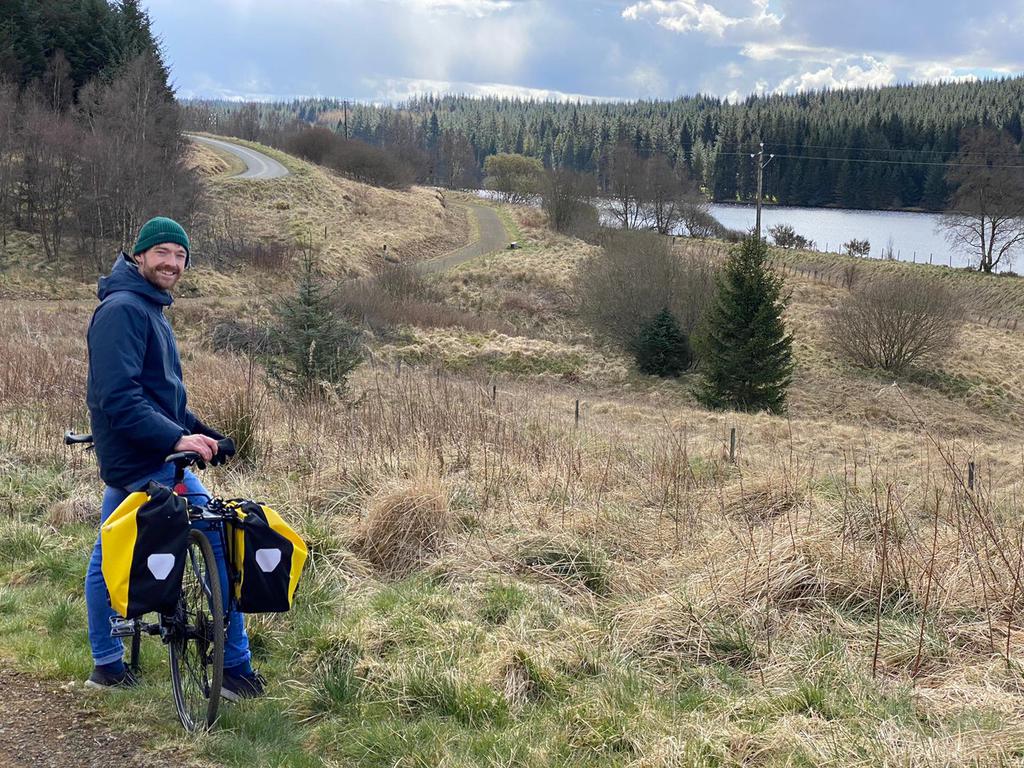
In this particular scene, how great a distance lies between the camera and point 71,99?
41.6 meters

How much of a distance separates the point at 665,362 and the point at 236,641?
30.6m

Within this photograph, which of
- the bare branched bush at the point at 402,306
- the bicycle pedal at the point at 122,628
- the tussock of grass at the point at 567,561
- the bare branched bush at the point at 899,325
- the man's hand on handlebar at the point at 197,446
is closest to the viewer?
the man's hand on handlebar at the point at 197,446

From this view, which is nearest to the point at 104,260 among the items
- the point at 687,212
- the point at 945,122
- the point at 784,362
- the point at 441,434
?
the point at 784,362

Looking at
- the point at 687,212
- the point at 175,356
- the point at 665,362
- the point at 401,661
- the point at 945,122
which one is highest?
the point at 945,122

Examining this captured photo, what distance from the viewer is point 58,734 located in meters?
3.40

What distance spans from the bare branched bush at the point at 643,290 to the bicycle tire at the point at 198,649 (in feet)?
104

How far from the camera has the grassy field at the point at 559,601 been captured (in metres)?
3.24

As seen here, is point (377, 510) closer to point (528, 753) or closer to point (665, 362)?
point (528, 753)

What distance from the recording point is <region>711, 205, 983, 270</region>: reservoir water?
66625 millimetres

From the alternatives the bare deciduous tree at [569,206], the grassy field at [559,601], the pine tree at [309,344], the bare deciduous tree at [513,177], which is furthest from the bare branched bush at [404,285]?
the bare deciduous tree at [513,177]

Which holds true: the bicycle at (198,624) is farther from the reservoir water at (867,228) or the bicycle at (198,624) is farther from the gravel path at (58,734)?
the reservoir water at (867,228)

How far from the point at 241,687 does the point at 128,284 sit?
1.77 m

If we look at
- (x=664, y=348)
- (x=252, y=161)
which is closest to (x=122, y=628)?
(x=664, y=348)

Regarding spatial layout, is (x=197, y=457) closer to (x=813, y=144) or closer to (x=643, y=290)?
(x=643, y=290)
